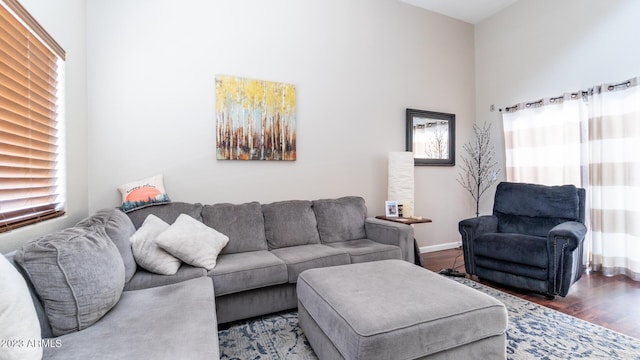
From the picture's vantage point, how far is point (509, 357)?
1.73 metres

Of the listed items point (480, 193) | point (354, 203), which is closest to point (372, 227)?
point (354, 203)

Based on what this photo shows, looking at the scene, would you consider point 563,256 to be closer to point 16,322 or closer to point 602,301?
point 602,301

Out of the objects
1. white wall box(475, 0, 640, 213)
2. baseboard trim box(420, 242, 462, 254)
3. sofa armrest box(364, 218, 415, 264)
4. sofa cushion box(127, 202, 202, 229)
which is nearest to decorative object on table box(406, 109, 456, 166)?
white wall box(475, 0, 640, 213)

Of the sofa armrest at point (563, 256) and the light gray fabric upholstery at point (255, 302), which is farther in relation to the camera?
the sofa armrest at point (563, 256)

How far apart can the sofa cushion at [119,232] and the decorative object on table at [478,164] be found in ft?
13.3

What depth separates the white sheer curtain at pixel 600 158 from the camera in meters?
2.95

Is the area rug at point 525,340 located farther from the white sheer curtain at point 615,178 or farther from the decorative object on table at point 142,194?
the white sheer curtain at point 615,178

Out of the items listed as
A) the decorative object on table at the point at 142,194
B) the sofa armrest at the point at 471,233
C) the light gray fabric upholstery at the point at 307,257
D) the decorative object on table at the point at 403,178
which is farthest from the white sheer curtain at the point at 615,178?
the decorative object on table at the point at 142,194

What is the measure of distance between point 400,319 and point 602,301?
91.9 inches

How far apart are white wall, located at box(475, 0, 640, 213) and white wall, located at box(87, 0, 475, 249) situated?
1.04 feet

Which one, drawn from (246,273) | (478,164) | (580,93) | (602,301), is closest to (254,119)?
(246,273)

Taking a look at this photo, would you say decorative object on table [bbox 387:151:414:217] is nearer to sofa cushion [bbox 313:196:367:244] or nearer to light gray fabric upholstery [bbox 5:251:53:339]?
sofa cushion [bbox 313:196:367:244]

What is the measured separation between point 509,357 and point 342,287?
3.49 ft

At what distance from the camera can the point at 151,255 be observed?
1934 mm
